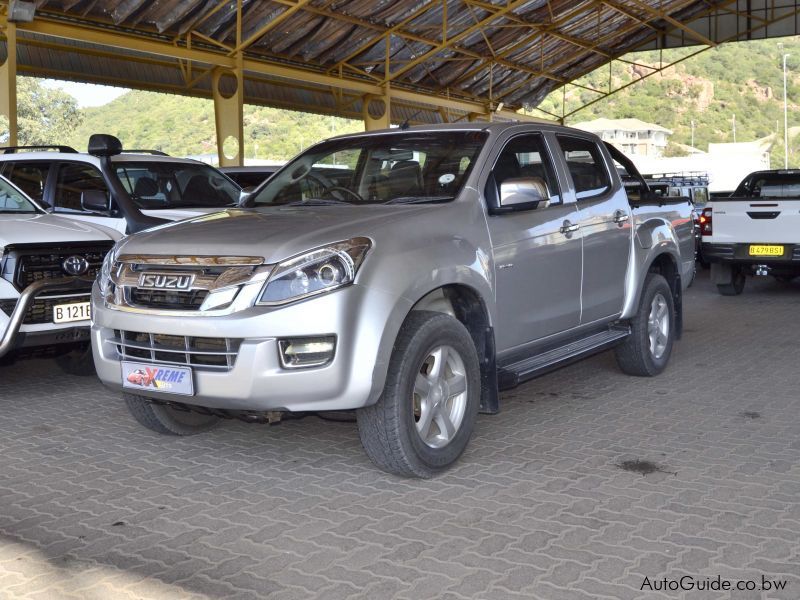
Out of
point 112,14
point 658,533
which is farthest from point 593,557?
point 112,14

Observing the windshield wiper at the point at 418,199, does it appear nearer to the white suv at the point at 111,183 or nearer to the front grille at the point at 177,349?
the front grille at the point at 177,349

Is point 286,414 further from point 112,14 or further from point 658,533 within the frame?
point 112,14

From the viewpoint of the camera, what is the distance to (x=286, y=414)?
14.2ft

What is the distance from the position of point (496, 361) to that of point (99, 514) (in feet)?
7.04

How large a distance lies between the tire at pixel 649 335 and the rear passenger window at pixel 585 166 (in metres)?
0.95

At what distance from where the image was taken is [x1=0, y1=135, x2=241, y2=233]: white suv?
774 cm

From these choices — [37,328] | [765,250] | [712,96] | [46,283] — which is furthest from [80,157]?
[712,96]

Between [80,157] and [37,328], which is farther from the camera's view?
[80,157]

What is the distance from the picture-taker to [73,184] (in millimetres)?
8117

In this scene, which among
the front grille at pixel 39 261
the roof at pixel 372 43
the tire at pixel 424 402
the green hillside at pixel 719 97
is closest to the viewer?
the tire at pixel 424 402

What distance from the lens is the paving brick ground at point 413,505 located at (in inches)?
136

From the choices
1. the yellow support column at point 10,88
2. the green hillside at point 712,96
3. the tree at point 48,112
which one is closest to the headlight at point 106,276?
the yellow support column at point 10,88

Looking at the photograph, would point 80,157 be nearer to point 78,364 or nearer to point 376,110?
point 78,364

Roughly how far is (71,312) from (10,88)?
11.1 metres
